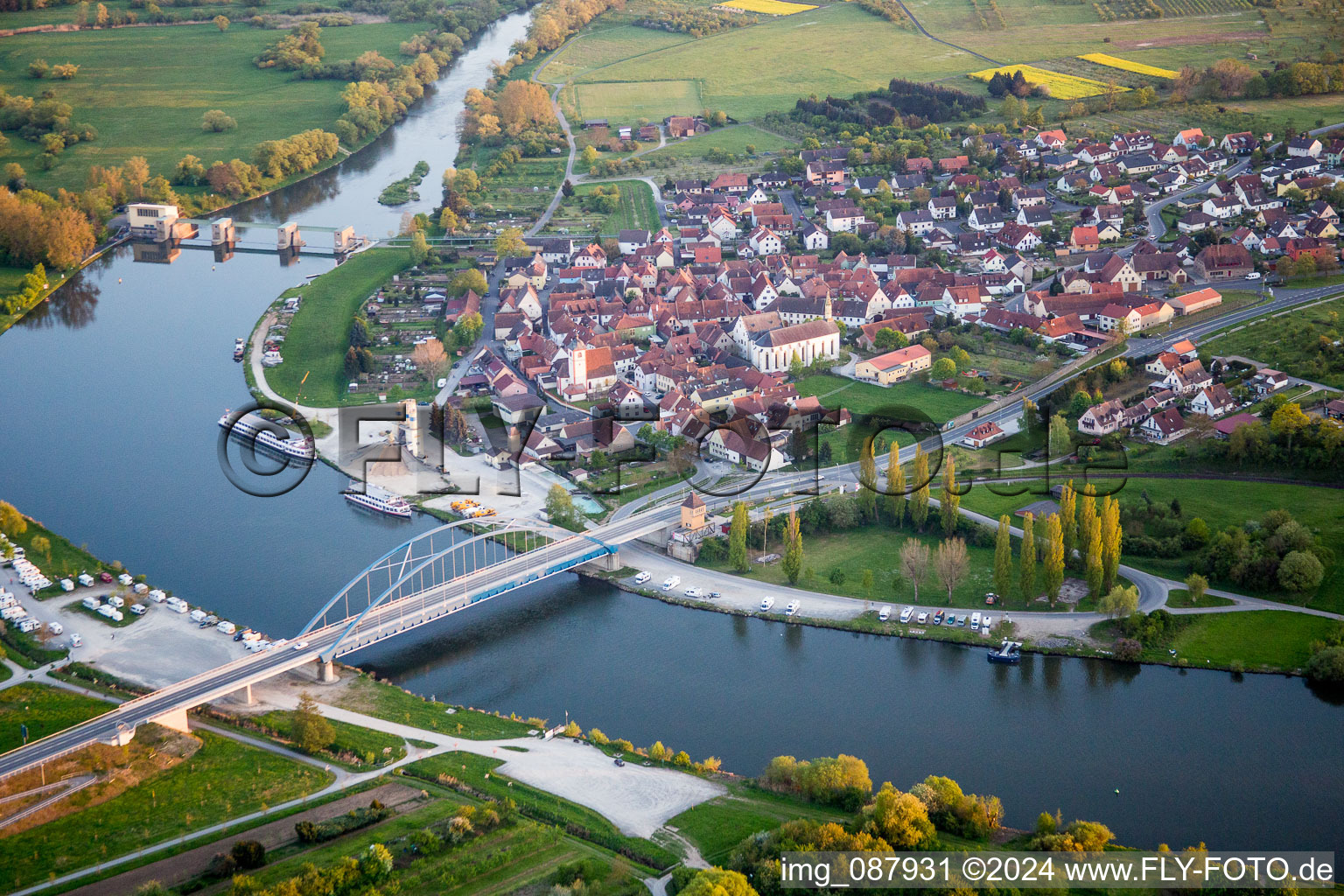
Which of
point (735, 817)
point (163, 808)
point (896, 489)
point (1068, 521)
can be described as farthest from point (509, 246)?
point (735, 817)

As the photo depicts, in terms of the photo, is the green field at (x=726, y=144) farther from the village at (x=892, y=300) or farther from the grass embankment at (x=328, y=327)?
the grass embankment at (x=328, y=327)

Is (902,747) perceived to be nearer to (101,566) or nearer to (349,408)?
(101,566)

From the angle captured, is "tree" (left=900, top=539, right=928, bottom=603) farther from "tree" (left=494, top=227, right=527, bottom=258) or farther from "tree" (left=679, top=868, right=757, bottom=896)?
"tree" (left=494, top=227, right=527, bottom=258)

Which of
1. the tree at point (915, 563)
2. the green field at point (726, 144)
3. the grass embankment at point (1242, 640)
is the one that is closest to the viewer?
the grass embankment at point (1242, 640)

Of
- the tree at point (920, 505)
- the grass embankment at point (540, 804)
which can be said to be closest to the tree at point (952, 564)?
the tree at point (920, 505)

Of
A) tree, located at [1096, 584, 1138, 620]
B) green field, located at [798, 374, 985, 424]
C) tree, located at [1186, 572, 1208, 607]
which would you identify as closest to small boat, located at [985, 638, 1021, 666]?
tree, located at [1096, 584, 1138, 620]

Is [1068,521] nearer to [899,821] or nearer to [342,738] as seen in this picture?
[899,821]
